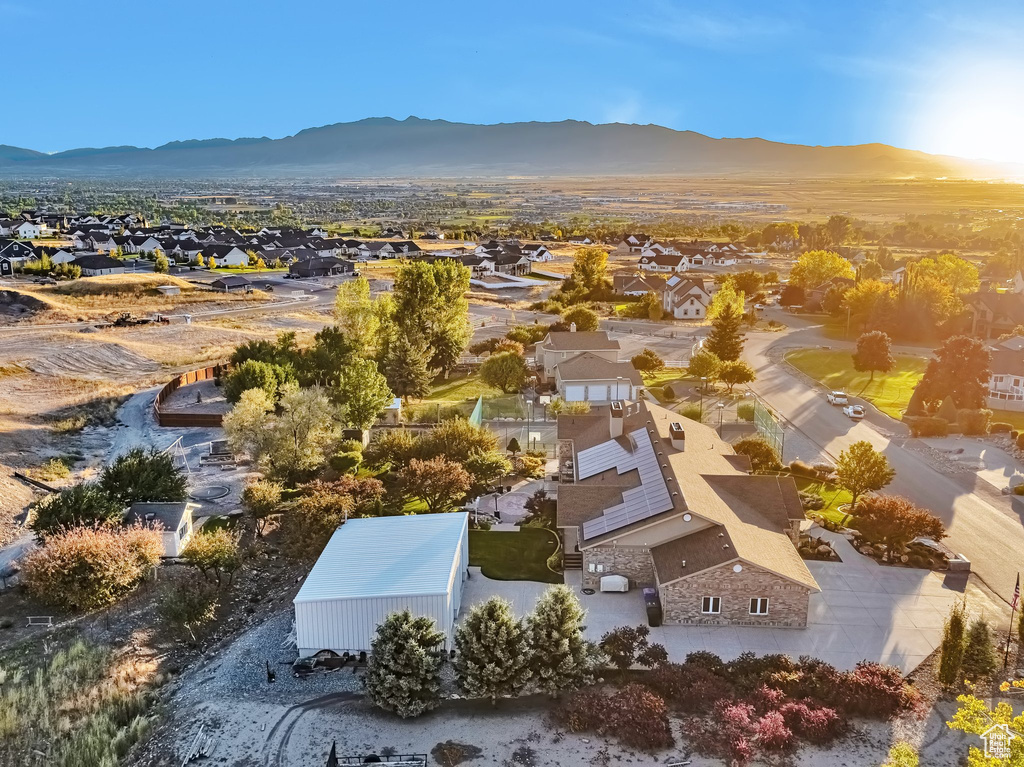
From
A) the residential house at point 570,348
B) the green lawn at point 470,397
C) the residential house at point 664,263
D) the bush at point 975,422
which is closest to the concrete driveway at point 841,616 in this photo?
the bush at point 975,422

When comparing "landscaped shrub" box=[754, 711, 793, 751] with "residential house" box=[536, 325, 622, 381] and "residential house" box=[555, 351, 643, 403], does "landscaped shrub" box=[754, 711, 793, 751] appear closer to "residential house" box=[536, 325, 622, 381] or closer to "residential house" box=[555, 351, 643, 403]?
"residential house" box=[555, 351, 643, 403]

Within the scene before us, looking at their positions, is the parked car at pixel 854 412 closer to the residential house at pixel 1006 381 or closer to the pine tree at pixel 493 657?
the residential house at pixel 1006 381

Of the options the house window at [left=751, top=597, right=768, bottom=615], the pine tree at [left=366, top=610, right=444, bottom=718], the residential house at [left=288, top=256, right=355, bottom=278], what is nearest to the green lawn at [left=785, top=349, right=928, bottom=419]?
the house window at [left=751, top=597, right=768, bottom=615]

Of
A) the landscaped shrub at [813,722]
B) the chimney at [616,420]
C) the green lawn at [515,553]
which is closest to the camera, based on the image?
the landscaped shrub at [813,722]

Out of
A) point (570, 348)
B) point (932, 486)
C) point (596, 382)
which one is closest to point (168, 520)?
point (596, 382)

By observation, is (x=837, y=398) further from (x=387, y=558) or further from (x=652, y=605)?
(x=387, y=558)
